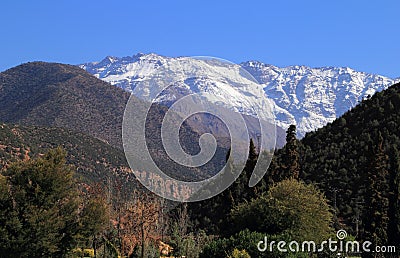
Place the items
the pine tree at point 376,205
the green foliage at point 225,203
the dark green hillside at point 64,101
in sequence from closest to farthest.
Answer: the pine tree at point 376,205 → the green foliage at point 225,203 → the dark green hillside at point 64,101

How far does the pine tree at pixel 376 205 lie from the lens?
33.9 metres

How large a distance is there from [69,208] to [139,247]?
203 inches

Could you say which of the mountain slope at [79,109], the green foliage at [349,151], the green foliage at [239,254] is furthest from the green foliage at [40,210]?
the mountain slope at [79,109]

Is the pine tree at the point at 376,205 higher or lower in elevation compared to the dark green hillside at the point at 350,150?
lower

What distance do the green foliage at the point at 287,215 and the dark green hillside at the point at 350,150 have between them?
9129 mm

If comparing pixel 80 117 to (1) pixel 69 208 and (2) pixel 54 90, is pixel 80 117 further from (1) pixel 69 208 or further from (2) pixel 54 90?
(1) pixel 69 208

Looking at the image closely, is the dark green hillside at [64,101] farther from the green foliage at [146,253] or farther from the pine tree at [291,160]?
the green foliage at [146,253]

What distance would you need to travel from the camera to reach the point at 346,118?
62.4 meters

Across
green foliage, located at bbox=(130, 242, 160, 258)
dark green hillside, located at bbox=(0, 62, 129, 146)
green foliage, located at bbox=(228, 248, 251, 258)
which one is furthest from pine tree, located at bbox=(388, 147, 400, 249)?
dark green hillside, located at bbox=(0, 62, 129, 146)

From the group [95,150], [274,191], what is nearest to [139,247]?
[274,191]

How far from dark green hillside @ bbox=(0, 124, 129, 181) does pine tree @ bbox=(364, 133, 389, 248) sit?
43.4 metres

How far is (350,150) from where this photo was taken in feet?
175

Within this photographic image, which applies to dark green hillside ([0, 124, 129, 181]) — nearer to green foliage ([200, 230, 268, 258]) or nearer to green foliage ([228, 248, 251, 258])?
green foliage ([200, 230, 268, 258])

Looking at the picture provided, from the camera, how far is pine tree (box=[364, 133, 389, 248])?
33.9 metres
